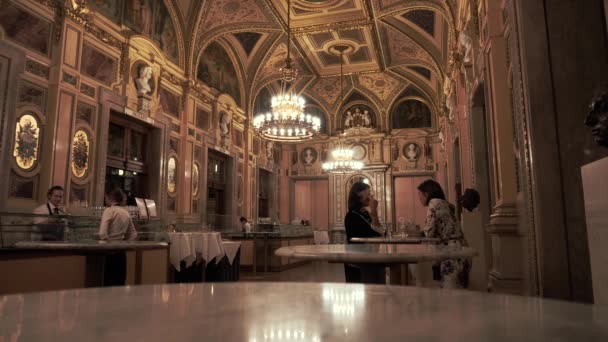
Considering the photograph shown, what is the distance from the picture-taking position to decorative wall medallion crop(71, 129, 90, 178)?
739 cm

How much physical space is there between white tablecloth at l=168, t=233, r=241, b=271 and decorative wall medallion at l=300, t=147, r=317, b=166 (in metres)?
11.0

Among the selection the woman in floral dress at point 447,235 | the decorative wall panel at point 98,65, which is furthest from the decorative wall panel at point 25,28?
the woman in floral dress at point 447,235

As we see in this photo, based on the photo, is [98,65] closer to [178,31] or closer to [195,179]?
[178,31]

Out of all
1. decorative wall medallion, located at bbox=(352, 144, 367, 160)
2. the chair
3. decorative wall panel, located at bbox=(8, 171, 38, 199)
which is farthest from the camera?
decorative wall medallion, located at bbox=(352, 144, 367, 160)

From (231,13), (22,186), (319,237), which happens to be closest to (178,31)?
(231,13)

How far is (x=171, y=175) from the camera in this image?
33.5 ft

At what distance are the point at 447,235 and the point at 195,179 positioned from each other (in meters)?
8.32

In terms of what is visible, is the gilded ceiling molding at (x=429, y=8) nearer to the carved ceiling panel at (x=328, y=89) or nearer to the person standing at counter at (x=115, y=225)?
the carved ceiling panel at (x=328, y=89)

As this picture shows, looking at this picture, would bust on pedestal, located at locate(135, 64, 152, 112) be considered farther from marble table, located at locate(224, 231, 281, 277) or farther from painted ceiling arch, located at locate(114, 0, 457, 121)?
marble table, located at locate(224, 231, 281, 277)

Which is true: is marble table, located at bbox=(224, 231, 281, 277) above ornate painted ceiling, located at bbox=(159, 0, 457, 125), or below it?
below

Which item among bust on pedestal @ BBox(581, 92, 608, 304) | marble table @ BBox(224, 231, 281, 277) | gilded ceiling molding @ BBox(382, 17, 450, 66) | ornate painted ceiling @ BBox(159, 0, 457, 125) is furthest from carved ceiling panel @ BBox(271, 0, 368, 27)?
bust on pedestal @ BBox(581, 92, 608, 304)

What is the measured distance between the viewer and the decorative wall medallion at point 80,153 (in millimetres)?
7386

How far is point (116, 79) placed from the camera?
844 cm

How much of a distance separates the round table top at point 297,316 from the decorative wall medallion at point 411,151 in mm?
16367
